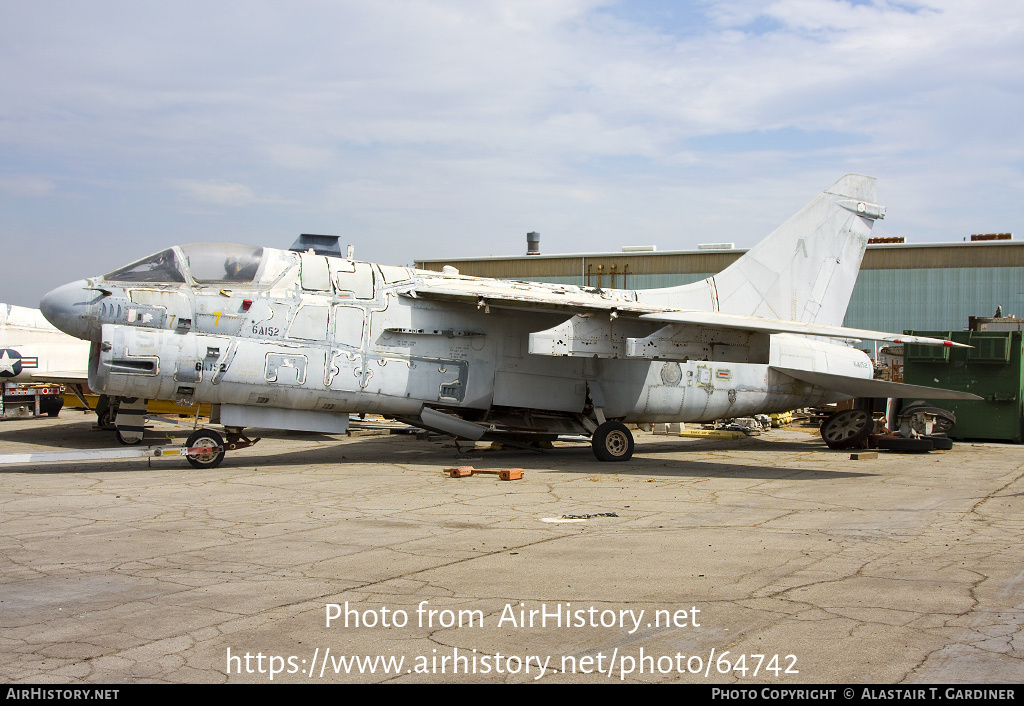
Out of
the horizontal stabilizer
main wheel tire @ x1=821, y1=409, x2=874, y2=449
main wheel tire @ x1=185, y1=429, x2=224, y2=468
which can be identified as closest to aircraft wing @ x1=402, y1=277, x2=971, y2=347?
the horizontal stabilizer

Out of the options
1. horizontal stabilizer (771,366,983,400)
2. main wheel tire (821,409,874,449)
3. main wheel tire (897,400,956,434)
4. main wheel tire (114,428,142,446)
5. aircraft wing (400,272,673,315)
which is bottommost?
main wheel tire (114,428,142,446)

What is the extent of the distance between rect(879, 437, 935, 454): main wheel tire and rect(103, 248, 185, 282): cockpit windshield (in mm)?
14124

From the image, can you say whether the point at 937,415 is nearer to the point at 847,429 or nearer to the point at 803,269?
the point at 847,429

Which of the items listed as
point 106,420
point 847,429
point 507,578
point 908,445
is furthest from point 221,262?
point 908,445

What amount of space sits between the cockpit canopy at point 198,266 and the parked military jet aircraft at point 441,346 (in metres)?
0.02

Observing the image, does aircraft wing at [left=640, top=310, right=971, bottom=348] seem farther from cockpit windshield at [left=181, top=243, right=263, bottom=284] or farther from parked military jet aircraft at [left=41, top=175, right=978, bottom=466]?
cockpit windshield at [left=181, top=243, right=263, bottom=284]

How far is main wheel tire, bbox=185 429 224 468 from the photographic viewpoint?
13.0 meters

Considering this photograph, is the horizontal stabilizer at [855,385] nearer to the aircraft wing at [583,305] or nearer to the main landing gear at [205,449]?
the aircraft wing at [583,305]

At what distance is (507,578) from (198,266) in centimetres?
855

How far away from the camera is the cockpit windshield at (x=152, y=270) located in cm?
1226

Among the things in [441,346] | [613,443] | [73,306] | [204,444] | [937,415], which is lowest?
[204,444]

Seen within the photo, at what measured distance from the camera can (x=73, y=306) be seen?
39.0ft

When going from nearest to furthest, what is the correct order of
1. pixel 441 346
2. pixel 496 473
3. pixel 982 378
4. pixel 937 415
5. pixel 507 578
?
pixel 507 578 → pixel 496 473 → pixel 441 346 → pixel 937 415 → pixel 982 378

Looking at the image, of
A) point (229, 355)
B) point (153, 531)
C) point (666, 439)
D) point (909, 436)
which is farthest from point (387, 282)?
point (909, 436)
